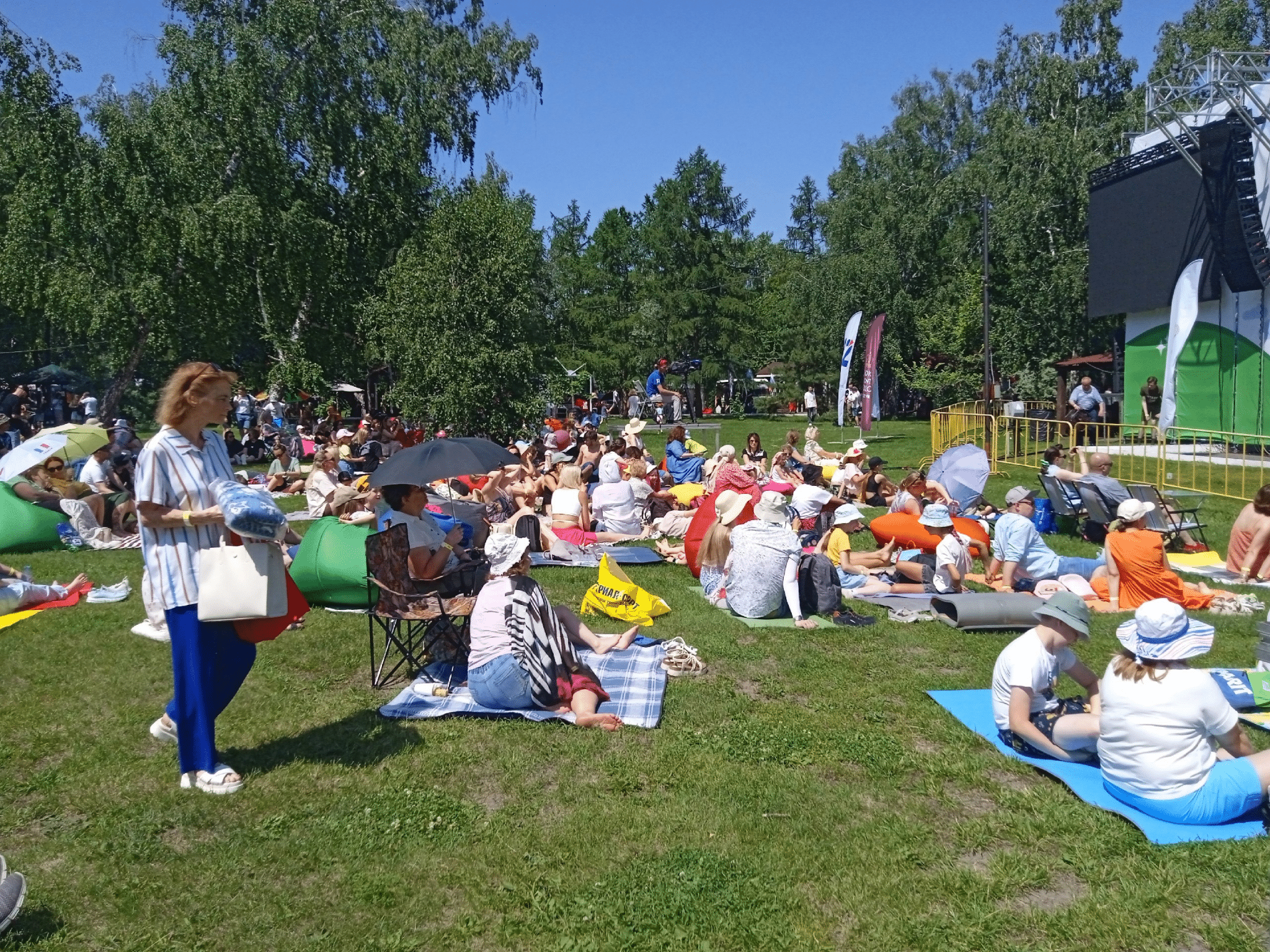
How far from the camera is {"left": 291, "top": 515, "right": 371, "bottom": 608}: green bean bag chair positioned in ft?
26.5

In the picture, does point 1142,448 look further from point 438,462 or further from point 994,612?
point 438,462

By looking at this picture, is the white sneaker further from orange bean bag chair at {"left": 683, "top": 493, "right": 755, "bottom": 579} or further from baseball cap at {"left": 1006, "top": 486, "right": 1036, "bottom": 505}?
baseball cap at {"left": 1006, "top": 486, "right": 1036, "bottom": 505}

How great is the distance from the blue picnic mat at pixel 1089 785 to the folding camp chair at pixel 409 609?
2.85m

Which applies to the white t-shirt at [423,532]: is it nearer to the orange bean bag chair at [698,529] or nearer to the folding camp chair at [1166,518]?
the orange bean bag chair at [698,529]

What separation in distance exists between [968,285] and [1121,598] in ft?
96.1

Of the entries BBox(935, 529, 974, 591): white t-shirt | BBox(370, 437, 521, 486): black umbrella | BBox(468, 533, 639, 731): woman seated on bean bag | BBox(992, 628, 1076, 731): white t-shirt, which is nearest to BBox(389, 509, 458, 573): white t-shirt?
BBox(370, 437, 521, 486): black umbrella

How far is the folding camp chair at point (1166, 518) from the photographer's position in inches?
408

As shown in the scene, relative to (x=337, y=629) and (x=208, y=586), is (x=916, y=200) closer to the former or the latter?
(x=337, y=629)

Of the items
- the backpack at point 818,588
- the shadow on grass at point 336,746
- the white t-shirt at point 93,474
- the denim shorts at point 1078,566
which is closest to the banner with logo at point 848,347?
the denim shorts at point 1078,566

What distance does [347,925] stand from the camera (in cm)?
356

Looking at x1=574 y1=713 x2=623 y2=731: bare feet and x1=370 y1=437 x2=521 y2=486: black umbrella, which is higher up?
x1=370 y1=437 x2=521 y2=486: black umbrella

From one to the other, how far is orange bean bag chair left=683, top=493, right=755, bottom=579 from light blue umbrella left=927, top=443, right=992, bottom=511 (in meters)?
3.76

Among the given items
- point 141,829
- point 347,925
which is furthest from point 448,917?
point 141,829

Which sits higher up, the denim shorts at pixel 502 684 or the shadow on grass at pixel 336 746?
the denim shorts at pixel 502 684
